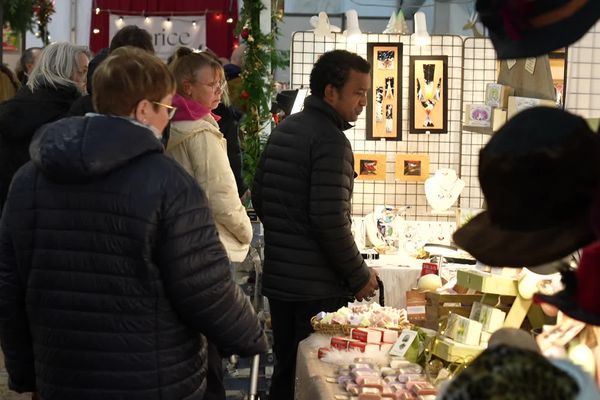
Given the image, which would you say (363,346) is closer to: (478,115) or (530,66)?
(530,66)

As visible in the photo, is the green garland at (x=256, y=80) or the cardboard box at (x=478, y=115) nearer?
the cardboard box at (x=478, y=115)

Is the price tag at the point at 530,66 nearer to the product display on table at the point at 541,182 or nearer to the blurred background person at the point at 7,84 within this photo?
the product display on table at the point at 541,182

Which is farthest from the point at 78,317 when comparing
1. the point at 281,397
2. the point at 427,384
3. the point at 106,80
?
the point at 281,397

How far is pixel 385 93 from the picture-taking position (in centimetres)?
601

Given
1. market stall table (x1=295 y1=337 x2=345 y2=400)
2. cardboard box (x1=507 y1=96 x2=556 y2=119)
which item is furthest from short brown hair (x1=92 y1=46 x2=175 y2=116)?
cardboard box (x1=507 y1=96 x2=556 y2=119)

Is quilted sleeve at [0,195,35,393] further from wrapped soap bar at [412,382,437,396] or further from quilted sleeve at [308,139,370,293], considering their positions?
quilted sleeve at [308,139,370,293]

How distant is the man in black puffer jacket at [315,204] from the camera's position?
13.7ft

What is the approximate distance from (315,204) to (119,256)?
1614 millimetres

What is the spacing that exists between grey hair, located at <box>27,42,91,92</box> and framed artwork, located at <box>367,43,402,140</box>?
5.84 feet

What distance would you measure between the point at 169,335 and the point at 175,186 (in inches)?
14.8

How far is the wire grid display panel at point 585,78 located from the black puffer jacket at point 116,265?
1.70 m

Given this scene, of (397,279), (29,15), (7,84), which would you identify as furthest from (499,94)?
(29,15)

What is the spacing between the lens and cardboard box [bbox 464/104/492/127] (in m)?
5.00

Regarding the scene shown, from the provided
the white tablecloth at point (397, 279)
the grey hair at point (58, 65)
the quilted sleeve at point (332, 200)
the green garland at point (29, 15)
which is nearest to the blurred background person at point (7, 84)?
the grey hair at point (58, 65)
